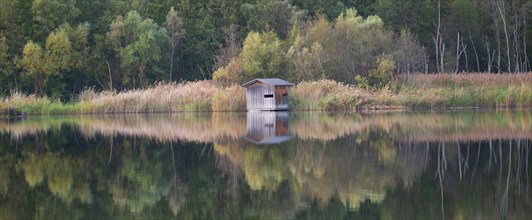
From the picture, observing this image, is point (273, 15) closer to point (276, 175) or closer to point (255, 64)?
point (255, 64)

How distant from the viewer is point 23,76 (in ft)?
159

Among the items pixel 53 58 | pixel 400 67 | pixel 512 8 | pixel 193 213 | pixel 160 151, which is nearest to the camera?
pixel 193 213

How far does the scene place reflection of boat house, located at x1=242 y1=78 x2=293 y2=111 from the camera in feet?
132

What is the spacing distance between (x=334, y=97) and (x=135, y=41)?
59.8 feet

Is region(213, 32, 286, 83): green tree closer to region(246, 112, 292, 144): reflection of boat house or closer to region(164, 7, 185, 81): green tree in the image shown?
region(164, 7, 185, 81): green tree

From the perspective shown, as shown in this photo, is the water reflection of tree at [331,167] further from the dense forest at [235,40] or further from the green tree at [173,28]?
the green tree at [173,28]

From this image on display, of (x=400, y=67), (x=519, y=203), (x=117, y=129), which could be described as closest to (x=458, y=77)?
(x=400, y=67)

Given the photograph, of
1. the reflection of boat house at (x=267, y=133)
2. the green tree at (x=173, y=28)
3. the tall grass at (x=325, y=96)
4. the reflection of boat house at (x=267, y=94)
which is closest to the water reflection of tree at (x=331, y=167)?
the reflection of boat house at (x=267, y=133)

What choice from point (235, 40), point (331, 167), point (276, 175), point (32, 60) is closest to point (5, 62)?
point (32, 60)

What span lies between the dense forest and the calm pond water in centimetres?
2367

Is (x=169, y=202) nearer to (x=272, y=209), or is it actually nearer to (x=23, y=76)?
(x=272, y=209)

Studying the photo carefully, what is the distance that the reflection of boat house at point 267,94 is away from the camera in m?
40.2

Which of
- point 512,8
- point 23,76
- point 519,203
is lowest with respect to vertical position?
point 519,203

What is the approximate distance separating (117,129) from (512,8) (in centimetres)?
4394
